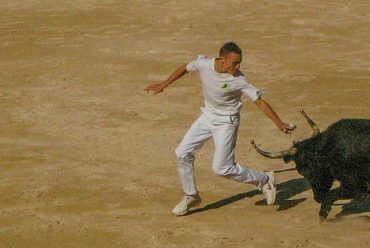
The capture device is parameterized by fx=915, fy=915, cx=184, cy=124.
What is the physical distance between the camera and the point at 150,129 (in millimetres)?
15383

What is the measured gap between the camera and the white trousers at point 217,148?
10.7 metres

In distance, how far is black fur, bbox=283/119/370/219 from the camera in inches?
414

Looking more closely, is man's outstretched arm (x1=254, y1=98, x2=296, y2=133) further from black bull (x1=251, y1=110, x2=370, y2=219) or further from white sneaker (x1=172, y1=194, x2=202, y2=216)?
white sneaker (x1=172, y1=194, x2=202, y2=216)

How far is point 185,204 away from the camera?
11.2 meters

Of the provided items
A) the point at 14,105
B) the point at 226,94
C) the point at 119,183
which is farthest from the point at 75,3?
the point at 226,94

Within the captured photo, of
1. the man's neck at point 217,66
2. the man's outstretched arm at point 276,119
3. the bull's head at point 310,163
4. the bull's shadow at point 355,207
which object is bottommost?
the bull's shadow at point 355,207

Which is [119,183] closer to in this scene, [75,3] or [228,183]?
[228,183]

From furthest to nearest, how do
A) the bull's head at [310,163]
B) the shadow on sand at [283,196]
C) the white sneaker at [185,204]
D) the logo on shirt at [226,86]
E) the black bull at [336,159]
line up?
1. the shadow on sand at [283,196]
2. the white sneaker at [185,204]
3. the bull's head at [310,163]
4. the black bull at [336,159]
5. the logo on shirt at [226,86]

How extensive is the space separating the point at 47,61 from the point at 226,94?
34.3 feet

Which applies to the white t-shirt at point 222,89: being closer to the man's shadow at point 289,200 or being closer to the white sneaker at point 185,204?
the white sneaker at point 185,204

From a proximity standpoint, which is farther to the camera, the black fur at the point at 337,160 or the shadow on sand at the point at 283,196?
the shadow on sand at the point at 283,196

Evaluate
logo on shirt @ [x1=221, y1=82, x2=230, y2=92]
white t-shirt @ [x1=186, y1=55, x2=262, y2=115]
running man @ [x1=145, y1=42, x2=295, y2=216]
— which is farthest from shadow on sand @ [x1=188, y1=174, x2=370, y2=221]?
logo on shirt @ [x1=221, y1=82, x2=230, y2=92]

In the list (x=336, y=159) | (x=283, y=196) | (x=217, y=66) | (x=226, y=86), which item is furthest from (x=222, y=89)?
(x=283, y=196)

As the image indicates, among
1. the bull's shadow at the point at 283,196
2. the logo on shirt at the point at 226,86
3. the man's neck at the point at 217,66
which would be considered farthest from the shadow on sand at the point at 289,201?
the man's neck at the point at 217,66
